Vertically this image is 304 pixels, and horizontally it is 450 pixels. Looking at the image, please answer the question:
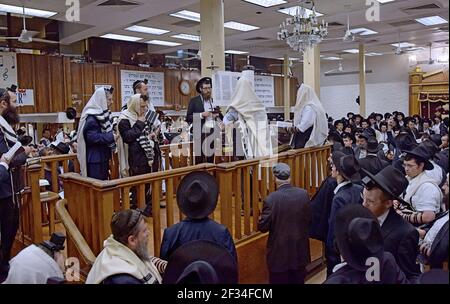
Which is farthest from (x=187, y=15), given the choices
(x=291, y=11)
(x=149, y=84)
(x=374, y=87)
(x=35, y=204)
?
(x=374, y=87)

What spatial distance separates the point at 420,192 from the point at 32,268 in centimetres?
215

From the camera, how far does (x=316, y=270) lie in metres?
3.68

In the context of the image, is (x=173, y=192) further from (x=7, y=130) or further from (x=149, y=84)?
(x=149, y=84)

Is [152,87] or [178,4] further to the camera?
[152,87]

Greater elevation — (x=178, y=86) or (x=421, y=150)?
(x=178, y=86)

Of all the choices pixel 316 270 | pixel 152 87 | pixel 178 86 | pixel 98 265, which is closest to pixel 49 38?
pixel 152 87

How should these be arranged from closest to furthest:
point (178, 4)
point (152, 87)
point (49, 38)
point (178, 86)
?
point (178, 4)
point (49, 38)
point (152, 87)
point (178, 86)

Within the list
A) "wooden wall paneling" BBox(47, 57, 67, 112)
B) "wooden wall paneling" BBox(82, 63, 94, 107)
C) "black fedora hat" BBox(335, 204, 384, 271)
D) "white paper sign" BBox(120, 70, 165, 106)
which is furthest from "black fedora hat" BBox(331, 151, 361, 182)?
"white paper sign" BBox(120, 70, 165, 106)

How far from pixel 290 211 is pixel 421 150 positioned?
3.13 feet

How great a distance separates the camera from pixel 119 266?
1.63 m

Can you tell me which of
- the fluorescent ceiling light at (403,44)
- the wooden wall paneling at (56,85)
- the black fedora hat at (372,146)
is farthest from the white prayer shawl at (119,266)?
the fluorescent ceiling light at (403,44)

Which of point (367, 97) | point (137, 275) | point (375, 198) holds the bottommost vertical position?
point (137, 275)
